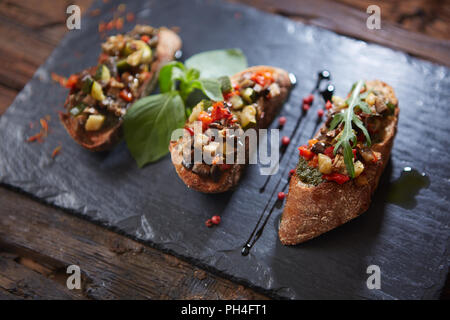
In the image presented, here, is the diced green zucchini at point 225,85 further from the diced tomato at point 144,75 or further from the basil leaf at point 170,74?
the diced tomato at point 144,75

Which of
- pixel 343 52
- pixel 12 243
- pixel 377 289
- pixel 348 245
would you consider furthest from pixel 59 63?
pixel 377 289

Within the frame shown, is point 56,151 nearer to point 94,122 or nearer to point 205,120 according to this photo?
point 94,122

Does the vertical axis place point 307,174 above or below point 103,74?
below

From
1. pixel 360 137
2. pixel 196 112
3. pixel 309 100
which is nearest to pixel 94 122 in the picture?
pixel 196 112

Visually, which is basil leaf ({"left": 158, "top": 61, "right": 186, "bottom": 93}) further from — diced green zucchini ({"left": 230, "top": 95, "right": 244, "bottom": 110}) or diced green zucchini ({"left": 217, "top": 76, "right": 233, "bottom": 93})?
diced green zucchini ({"left": 230, "top": 95, "right": 244, "bottom": 110})

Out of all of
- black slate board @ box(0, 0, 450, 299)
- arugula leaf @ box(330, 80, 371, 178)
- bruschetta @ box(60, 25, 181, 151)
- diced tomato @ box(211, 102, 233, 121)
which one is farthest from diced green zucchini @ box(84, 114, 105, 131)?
arugula leaf @ box(330, 80, 371, 178)
